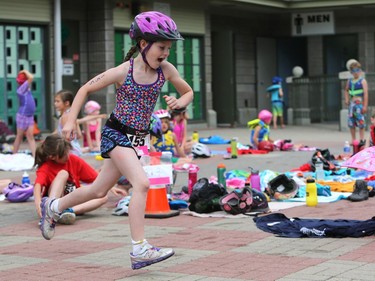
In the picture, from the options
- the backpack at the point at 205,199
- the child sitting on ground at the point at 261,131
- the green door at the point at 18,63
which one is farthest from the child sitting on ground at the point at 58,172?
the green door at the point at 18,63

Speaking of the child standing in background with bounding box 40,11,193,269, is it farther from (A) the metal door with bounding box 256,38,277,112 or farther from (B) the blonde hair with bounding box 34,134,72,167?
(A) the metal door with bounding box 256,38,277,112

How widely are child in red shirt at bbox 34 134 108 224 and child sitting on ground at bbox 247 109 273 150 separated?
8.38m

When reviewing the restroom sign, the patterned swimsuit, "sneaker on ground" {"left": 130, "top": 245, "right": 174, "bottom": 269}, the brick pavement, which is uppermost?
the restroom sign

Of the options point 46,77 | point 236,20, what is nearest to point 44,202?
point 46,77

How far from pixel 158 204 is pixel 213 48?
19.1 meters

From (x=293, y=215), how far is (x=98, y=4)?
596 inches

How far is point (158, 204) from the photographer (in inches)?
382

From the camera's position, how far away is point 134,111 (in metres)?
6.93

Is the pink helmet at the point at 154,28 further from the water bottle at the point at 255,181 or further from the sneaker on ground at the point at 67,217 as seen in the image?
the water bottle at the point at 255,181

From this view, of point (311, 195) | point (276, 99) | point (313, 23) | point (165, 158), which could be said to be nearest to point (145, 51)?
point (311, 195)

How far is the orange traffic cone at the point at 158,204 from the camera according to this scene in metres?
9.62

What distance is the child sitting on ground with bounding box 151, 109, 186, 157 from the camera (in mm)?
14711

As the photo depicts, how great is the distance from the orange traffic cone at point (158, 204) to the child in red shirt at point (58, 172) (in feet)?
1.87

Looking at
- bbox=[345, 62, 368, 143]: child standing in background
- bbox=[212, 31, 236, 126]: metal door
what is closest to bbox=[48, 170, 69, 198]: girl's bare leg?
bbox=[345, 62, 368, 143]: child standing in background
